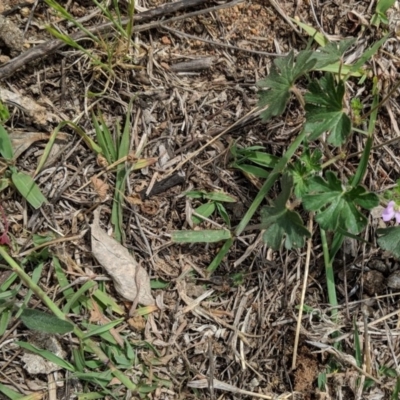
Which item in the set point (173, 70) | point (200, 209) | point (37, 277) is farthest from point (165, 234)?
point (173, 70)

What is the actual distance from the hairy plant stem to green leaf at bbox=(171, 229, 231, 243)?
0.53 meters

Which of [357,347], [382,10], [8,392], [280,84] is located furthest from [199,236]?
[382,10]

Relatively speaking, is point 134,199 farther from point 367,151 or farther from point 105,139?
point 367,151

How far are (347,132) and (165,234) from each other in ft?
2.75

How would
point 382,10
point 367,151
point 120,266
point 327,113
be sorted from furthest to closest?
point 382,10, point 120,266, point 367,151, point 327,113

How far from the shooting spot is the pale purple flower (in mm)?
2227

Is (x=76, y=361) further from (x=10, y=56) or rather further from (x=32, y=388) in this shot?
(x=10, y=56)

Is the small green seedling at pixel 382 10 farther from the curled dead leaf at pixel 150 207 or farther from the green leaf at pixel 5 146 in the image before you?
the green leaf at pixel 5 146

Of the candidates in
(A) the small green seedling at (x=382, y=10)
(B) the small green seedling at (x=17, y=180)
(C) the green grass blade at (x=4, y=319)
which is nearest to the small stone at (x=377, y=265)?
(A) the small green seedling at (x=382, y=10)

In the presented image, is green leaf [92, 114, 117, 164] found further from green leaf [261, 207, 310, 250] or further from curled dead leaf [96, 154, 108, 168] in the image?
green leaf [261, 207, 310, 250]

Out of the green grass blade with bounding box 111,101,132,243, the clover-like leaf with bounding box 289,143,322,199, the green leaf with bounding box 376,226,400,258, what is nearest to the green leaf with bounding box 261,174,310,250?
the clover-like leaf with bounding box 289,143,322,199

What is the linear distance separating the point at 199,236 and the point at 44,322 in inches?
27.2

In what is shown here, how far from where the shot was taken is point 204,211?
2445 mm

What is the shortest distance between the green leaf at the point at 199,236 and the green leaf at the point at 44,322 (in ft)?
1.79
